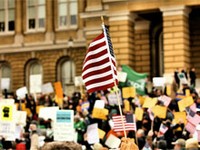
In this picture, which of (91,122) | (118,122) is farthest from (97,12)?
(118,122)

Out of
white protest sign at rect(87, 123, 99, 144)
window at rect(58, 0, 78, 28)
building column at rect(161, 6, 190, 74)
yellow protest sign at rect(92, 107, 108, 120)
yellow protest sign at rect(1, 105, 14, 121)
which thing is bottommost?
white protest sign at rect(87, 123, 99, 144)

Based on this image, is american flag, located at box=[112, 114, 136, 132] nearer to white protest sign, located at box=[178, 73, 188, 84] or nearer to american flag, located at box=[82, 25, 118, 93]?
american flag, located at box=[82, 25, 118, 93]

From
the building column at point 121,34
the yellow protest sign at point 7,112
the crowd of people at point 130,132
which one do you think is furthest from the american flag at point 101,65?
the building column at point 121,34

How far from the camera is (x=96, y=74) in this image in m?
8.83

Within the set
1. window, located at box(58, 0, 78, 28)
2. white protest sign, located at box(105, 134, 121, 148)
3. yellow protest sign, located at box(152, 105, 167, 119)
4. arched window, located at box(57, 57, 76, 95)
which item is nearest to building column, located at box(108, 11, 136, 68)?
arched window, located at box(57, 57, 76, 95)

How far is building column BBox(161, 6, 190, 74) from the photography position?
2858 cm

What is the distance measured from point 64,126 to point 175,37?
15991 millimetres

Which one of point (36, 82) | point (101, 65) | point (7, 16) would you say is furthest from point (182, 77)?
point (7, 16)

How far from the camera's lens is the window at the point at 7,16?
41.1 m

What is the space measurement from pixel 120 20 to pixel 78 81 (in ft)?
14.0

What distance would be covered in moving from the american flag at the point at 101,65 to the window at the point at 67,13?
99.0 ft

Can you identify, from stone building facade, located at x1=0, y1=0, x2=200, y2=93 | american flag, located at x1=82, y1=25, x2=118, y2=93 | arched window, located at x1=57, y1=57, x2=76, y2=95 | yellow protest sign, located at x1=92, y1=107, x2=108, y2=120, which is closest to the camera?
american flag, located at x1=82, y1=25, x2=118, y2=93

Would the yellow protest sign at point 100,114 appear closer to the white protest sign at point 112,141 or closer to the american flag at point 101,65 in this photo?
the white protest sign at point 112,141

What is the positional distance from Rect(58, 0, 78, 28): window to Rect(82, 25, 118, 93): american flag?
30175 millimetres
